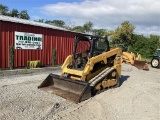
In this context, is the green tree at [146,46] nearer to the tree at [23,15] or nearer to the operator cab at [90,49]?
the operator cab at [90,49]

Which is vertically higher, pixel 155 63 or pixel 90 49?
pixel 90 49

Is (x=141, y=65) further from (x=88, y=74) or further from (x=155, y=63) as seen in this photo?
(x=88, y=74)

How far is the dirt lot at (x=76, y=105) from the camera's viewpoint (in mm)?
5898

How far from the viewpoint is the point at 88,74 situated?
851 centimetres

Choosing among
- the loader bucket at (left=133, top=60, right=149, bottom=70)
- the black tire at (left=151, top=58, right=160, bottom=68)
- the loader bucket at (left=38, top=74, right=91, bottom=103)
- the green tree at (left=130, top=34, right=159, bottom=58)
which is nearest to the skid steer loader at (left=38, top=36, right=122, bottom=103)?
the loader bucket at (left=38, top=74, right=91, bottom=103)

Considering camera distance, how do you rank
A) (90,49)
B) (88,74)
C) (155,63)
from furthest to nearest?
(155,63)
(90,49)
(88,74)

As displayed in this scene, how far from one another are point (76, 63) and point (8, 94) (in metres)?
2.97

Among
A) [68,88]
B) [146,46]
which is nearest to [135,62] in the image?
[68,88]

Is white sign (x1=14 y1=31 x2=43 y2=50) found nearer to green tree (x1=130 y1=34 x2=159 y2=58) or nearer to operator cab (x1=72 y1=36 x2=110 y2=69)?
operator cab (x1=72 y1=36 x2=110 y2=69)

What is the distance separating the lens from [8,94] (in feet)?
24.8

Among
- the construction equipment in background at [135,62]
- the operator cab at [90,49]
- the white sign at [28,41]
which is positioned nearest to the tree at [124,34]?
the construction equipment in background at [135,62]

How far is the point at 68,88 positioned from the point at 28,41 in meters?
7.83

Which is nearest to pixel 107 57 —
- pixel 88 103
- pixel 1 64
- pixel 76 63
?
pixel 76 63

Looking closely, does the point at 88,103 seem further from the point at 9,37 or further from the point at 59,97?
the point at 9,37
